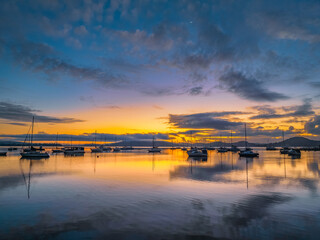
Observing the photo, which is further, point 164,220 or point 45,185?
point 45,185

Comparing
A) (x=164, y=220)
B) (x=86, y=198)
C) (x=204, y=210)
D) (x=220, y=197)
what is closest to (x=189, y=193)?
(x=220, y=197)

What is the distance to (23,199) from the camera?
699 inches

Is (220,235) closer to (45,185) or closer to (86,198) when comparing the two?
(86,198)

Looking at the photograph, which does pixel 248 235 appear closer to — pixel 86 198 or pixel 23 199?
pixel 86 198

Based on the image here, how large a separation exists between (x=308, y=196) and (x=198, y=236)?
580 inches

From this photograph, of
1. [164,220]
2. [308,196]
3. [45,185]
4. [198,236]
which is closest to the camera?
[198,236]

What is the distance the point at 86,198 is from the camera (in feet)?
59.1

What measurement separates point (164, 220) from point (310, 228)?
8145 millimetres

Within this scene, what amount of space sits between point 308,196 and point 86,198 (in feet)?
66.2

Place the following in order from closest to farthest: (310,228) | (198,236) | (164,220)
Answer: (198,236)
(310,228)
(164,220)

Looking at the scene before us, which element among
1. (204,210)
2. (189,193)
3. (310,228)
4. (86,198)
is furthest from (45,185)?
(310,228)

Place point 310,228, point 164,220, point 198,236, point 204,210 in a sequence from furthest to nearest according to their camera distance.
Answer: point 204,210 → point 164,220 → point 310,228 → point 198,236

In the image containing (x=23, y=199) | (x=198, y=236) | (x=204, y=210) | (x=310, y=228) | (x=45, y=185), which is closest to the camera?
(x=198, y=236)

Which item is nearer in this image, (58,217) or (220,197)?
(58,217)
